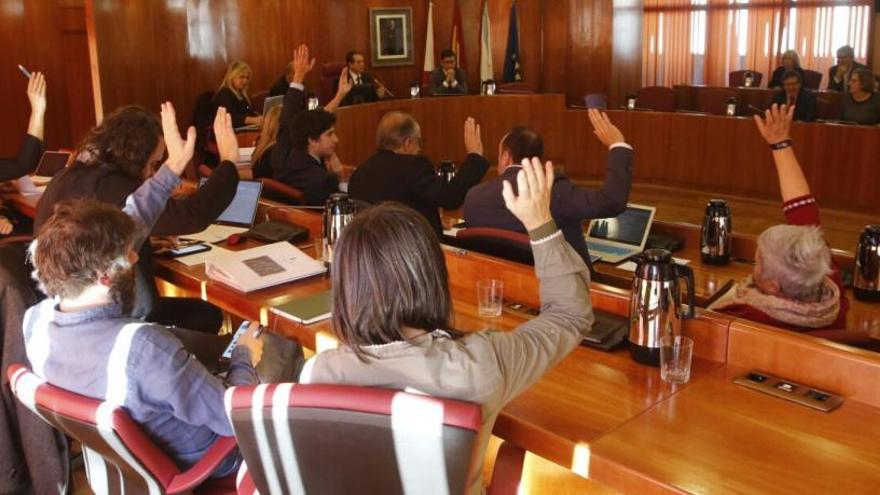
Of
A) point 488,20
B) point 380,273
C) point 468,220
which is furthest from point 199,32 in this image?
point 380,273

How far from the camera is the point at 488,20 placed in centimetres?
1108

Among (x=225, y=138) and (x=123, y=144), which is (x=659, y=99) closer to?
(x=225, y=138)

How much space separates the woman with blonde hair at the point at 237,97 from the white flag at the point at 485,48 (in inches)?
174

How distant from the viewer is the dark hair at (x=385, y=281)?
1571 mm

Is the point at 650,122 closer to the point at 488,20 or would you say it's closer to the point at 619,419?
the point at 488,20

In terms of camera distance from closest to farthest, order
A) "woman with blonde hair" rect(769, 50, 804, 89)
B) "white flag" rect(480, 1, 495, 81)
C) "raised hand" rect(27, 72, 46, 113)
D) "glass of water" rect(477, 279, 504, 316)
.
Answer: "glass of water" rect(477, 279, 504, 316)
"raised hand" rect(27, 72, 46, 113)
"woman with blonde hair" rect(769, 50, 804, 89)
"white flag" rect(480, 1, 495, 81)

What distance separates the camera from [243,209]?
3916 millimetres

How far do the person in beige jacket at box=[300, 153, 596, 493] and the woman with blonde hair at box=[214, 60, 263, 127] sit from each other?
19.0 ft

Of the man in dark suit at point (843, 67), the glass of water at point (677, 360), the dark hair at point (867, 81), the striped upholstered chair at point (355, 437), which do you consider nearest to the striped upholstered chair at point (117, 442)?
the striped upholstered chair at point (355, 437)

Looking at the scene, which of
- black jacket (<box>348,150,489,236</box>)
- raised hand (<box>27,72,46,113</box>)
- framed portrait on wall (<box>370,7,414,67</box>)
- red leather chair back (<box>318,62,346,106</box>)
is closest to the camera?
raised hand (<box>27,72,46,113</box>)

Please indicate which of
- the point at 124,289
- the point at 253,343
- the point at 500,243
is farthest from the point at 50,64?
the point at 124,289

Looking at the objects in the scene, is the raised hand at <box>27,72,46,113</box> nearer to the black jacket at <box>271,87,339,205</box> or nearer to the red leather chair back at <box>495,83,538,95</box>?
the black jacket at <box>271,87,339,205</box>

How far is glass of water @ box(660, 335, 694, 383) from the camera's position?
6.79ft

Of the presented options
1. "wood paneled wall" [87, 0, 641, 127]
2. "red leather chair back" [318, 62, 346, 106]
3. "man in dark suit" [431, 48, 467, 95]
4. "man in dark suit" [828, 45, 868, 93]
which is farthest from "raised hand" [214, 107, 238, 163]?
"man in dark suit" [828, 45, 868, 93]
